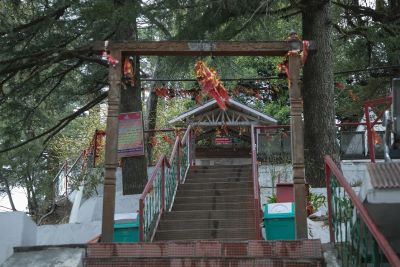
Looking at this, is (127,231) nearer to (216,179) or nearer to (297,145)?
(297,145)

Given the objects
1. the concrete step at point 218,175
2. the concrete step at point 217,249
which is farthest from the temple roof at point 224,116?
the concrete step at point 217,249

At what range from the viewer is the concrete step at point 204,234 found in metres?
8.77

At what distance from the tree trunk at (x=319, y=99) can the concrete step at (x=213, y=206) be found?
6.80 ft

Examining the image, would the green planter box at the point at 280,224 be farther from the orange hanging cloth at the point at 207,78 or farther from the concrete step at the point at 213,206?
the concrete step at the point at 213,206

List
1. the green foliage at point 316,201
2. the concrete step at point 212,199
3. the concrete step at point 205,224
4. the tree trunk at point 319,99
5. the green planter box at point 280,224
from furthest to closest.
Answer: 1. the tree trunk at point 319,99
2. the concrete step at point 212,199
3. the green foliage at point 316,201
4. the concrete step at point 205,224
5. the green planter box at point 280,224

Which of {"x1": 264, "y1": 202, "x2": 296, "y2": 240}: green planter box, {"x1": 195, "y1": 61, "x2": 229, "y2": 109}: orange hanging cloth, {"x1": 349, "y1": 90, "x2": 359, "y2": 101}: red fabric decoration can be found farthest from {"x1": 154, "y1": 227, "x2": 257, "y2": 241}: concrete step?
{"x1": 349, "y1": 90, "x2": 359, "y2": 101}: red fabric decoration

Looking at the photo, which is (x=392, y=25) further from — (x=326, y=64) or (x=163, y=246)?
(x=163, y=246)

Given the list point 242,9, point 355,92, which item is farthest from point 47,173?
point 242,9

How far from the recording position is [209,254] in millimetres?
5633

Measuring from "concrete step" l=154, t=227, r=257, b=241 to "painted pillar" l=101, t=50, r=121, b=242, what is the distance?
2.13 metres

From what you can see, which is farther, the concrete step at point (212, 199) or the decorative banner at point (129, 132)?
the concrete step at point (212, 199)

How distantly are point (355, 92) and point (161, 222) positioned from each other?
34.6ft

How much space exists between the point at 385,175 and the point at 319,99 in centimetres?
847

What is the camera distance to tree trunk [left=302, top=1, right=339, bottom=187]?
38.3ft
